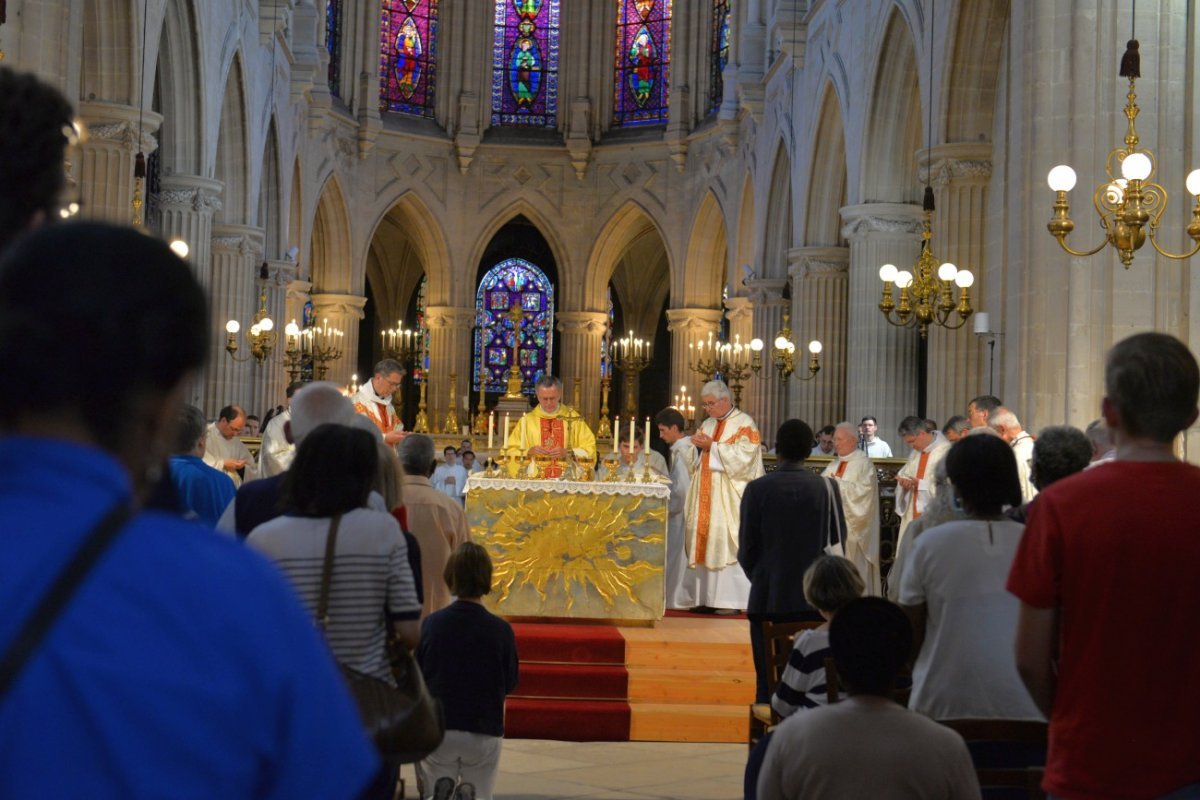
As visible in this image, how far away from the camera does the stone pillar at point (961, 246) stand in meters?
17.1

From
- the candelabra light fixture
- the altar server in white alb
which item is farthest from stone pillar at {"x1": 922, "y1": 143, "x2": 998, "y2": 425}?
the candelabra light fixture

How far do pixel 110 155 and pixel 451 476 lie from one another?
6.36 m

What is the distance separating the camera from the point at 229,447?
1255 centimetres

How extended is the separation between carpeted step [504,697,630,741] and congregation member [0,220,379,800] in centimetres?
806

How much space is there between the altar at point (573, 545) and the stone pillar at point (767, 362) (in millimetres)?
15339

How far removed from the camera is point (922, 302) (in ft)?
48.6

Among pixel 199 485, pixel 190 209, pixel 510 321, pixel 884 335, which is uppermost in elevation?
pixel 190 209

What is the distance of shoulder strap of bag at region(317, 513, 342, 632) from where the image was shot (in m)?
3.81

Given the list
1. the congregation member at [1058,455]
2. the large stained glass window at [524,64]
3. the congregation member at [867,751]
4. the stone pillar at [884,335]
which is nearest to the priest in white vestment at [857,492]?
the congregation member at [1058,455]

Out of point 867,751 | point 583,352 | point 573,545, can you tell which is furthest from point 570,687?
point 583,352

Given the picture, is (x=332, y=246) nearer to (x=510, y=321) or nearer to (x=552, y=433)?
(x=510, y=321)

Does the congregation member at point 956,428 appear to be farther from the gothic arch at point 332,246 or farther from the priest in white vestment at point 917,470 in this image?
the gothic arch at point 332,246

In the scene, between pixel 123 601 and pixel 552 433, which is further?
pixel 552 433

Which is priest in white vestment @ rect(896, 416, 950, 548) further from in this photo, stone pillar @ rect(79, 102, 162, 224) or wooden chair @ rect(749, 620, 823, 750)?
stone pillar @ rect(79, 102, 162, 224)
